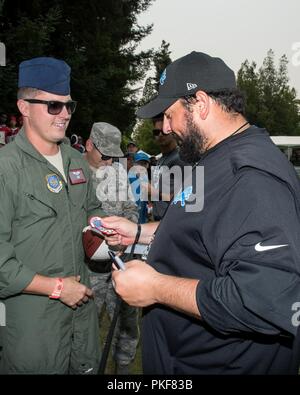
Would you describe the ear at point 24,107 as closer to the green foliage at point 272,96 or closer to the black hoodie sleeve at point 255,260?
the black hoodie sleeve at point 255,260

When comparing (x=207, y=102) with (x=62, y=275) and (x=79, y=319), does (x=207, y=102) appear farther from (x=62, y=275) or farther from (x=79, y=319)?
(x=79, y=319)

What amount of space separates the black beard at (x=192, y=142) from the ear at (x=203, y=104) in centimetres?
6

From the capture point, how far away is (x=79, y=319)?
2.81 meters

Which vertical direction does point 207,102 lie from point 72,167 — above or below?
above

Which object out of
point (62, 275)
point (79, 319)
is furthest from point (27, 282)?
point (79, 319)

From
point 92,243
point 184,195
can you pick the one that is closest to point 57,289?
point 92,243

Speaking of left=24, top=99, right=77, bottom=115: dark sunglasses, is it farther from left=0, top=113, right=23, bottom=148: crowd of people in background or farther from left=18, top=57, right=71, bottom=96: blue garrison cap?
left=0, top=113, right=23, bottom=148: crowd of people in background

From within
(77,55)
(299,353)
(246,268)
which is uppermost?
(77,55)

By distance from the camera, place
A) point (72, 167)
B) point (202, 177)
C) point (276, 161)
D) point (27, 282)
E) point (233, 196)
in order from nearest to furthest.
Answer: point (233, 196)
point (276, 161)
point (202, 177)
point (27, 282)
point (72, 167)

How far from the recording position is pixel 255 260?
148 cm

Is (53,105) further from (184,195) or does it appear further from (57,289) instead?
(184,195)

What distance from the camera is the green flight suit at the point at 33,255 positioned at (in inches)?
94.0

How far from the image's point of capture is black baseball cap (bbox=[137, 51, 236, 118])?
6.46 ft
